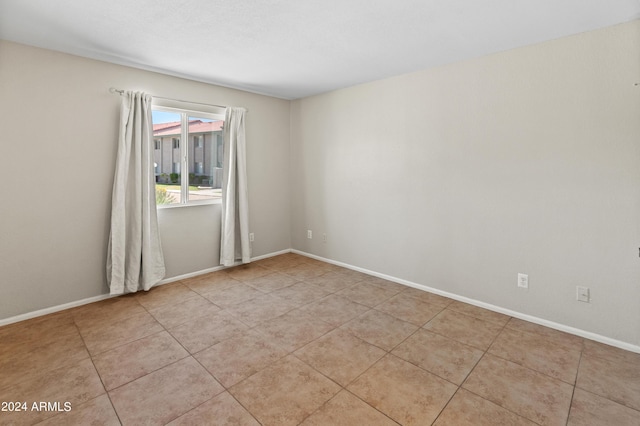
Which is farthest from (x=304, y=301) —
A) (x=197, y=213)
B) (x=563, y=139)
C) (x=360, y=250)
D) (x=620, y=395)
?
(x=563, y=139)

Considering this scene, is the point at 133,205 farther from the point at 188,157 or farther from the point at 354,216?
the point at 354,216

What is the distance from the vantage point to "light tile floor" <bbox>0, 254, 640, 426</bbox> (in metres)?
1.66

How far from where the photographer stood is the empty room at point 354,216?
187 cm

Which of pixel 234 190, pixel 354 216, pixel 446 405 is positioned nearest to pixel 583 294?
pixel 446 405

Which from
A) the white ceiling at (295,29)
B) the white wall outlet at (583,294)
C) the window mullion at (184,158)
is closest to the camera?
the white ceiling at (295,29)

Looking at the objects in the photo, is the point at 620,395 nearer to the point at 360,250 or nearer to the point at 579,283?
the point at 579,283

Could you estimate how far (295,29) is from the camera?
233 centimetres

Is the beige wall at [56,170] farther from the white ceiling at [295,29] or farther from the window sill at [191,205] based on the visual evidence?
the white ceiling at [295,29]

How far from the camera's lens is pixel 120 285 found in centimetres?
305

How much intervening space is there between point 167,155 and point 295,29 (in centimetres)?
217

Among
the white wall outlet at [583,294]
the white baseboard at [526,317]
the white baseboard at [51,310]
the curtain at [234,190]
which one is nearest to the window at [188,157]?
Answer: the curtain at [234,190]

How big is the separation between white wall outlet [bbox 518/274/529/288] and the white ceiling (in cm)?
196

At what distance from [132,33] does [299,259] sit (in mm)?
3213

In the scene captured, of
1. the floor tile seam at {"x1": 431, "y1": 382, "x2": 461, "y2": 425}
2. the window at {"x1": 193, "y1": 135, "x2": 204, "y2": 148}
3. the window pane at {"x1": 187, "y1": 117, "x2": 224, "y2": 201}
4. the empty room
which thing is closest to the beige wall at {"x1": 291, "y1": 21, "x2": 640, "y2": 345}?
the empty room
